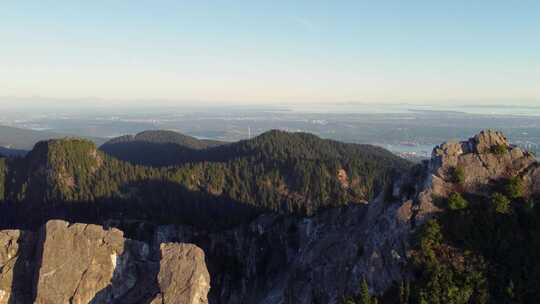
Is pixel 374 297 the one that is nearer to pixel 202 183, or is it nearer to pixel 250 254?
pixel 250 254

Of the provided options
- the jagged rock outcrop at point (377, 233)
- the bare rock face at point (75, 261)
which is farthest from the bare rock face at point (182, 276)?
the jagged rock outcrop at point (377, 233)

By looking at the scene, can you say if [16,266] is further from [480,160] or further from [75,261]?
[480,160]

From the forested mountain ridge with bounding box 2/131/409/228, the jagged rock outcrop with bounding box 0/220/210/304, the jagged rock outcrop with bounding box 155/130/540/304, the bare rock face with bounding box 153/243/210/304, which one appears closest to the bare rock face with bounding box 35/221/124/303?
the jagged rock outcrop with bounding box 0/220/210/304

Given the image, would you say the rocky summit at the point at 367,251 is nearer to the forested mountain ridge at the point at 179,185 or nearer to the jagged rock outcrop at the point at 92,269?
the jagged rock outcrop at the point at 92,269

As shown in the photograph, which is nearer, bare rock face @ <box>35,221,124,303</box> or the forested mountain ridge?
bare rock face @ <box>35,221,124,303</box>

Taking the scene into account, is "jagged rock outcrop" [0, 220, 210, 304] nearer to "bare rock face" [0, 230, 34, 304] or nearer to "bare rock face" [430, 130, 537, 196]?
"bare rock face" [0, 230, 34, 304]

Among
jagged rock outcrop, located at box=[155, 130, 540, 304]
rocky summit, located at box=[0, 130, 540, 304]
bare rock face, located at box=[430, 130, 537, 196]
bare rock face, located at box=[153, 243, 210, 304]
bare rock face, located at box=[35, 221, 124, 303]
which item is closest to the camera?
rocky summit, located at box=[0, 130, 540, 304]

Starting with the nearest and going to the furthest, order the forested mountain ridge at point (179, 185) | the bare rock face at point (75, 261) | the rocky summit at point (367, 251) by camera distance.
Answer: the rocky summit at point (367, 251)
the bare rock face at point (75, 261)
the forested mountain ridge at point (179, 185)

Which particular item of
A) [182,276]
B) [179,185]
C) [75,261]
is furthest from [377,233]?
[179,185]

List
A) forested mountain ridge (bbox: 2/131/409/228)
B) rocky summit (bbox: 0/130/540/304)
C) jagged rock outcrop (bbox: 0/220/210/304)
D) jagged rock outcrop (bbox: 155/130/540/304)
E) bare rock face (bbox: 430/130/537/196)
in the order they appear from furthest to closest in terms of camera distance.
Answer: forested mountain ridge (bbox: 2/131/409/228), jagged rock outcrop (bbox: 0/220/210/304), bare rock face (bbox: 430/130/537/196), jagged rock outcrop (bbox: 155/130/540/304), rocky summit (bbox: 0/130/540/304)
